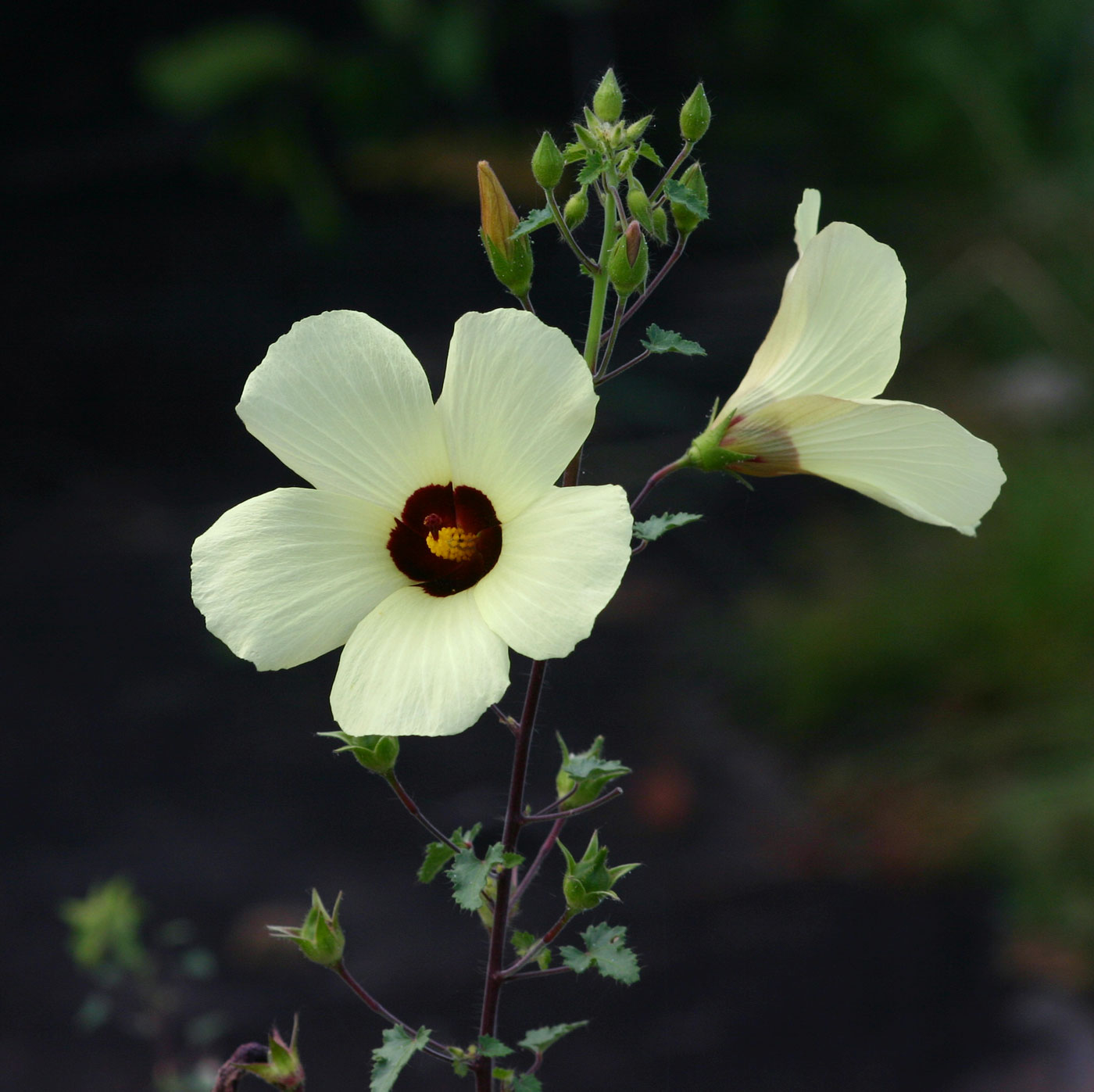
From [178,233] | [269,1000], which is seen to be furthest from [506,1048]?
[178,233]

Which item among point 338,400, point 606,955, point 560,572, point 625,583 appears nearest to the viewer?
point 560,572

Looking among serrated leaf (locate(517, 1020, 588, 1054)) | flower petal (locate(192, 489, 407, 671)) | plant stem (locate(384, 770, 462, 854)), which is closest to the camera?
flower petal (locate(192, 489, 407, 671))

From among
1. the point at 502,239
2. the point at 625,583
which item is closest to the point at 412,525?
the point at 502,239

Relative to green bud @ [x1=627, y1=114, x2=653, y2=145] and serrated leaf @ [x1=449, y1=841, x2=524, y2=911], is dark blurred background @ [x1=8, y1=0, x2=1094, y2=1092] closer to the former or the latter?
serrated leaf @ [x1=449, y1=841, x2=524, y2=911]

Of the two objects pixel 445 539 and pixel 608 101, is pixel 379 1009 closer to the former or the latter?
pixel 445 539

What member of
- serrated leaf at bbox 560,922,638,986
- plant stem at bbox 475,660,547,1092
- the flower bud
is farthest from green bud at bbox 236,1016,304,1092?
the flower bud

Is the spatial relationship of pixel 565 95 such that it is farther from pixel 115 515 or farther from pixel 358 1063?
pixel 358 1063
